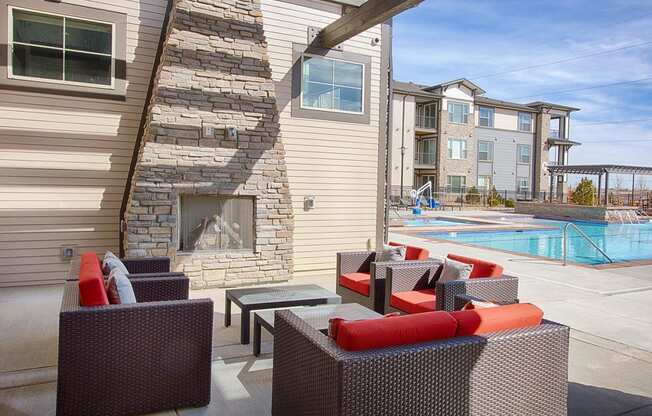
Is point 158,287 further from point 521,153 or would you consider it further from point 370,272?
point 521,153

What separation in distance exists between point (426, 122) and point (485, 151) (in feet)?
15.6

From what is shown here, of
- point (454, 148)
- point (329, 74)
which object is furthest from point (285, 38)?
point (454, 148)

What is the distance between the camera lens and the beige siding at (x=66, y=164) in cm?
601

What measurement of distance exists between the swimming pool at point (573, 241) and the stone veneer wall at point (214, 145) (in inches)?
284

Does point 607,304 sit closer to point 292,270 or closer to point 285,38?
point 292,270

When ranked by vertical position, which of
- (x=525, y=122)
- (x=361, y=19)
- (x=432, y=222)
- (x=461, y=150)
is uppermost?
(x=525, y=122)

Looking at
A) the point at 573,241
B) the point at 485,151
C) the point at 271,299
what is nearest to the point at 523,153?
the point at 485,151

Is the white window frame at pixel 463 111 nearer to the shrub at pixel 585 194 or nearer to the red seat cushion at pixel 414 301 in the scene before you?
the shrub at pixel 585 194

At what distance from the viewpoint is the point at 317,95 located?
25.1 ft

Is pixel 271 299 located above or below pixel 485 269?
below

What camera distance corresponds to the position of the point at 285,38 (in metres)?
7.34

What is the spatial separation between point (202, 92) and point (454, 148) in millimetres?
23340

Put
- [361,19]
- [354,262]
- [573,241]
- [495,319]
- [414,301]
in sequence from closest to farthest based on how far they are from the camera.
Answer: [495,319] < [414,301] < [354,262] < [361,19] < [573,241]

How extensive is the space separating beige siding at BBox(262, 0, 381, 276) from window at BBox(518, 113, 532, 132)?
82.3 feet
